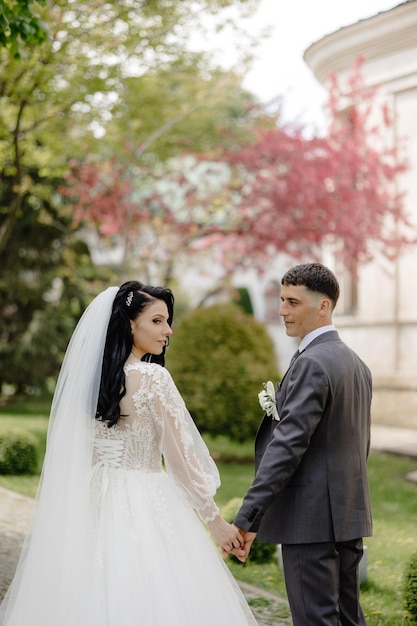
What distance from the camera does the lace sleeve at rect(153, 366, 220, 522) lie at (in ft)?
12.9

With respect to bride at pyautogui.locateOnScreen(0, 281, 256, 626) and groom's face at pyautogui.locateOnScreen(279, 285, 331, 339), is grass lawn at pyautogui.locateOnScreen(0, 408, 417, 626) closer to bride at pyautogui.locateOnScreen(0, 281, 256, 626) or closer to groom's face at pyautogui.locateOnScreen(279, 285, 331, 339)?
bride at pyautogui.locateOnScreen(0, 281, 256, 626)

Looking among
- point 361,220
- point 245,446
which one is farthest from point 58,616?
point 361,220

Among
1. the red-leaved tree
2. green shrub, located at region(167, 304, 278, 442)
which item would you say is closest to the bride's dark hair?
green shrub, located at region(167, 304, 278, 442)

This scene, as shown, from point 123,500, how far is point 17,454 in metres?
7.71

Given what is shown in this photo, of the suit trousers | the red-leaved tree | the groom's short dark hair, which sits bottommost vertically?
the suit trousers

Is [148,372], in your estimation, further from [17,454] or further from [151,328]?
[17,454]

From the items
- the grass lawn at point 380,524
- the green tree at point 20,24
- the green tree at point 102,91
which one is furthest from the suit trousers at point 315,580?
the green tree at point 102,91

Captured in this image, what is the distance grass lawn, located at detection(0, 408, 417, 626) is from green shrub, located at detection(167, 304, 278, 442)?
759mm

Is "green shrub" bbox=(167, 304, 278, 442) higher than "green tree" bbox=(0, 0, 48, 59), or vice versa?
"green tree" bbox=(0, 0, 48, 59)

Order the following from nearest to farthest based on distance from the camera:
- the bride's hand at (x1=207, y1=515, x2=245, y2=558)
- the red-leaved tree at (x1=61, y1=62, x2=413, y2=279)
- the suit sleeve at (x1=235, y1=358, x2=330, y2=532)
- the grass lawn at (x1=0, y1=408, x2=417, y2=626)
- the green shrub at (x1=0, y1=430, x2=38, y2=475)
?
the suit sleeve at (x1=235, y1=358, x2=330, y2=532) → the bride's hand at (x1=207, y1=515, x2=245, y2=558) → the grass lawn at (x1=0, y1=408, x2=417, y2=626) → the green shrub at (x1=0, y1=430, x2=38, y2=475) → the red-leaved tree at (x1=61, y1=62, x2=413, y2=279)

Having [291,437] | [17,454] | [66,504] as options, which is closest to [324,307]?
[291,437]

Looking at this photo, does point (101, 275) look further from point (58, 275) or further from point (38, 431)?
point (38, 431)

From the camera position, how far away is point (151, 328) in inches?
161

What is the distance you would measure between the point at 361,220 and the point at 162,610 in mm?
12228
